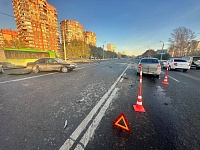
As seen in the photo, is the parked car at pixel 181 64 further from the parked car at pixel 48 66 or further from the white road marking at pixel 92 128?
the white road marking at pixel 92 128

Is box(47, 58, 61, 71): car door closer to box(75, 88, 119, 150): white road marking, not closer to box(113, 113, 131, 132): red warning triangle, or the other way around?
box(75, 88, 119, 150): white road marking

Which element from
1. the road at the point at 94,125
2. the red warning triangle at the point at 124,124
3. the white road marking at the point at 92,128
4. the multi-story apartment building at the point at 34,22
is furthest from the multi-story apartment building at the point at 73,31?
the red warning triangle at the point at 124,124

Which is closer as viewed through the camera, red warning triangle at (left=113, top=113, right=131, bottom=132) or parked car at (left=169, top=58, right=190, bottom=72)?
red warning triangle at (left=113, top=113, right=131, bottom=132)

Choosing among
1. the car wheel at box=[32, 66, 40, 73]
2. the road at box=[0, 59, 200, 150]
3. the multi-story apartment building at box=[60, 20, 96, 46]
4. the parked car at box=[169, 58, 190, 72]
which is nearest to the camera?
the road at box=[0, 59, 200, 150]

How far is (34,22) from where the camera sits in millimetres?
70125

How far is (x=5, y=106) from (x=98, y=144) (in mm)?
3479

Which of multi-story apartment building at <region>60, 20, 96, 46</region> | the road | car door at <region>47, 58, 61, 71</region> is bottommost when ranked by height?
the road

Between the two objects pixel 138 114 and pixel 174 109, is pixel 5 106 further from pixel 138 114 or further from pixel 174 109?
pixel 174 109

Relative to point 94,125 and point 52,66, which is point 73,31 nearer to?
point 52,66

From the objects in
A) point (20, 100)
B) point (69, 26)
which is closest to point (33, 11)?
point (69, 26)

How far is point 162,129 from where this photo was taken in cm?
244

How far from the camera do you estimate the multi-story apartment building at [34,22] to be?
2645 inches

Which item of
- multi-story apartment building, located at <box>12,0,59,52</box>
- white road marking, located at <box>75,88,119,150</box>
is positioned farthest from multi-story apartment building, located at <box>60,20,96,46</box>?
white road marking, located at <box>75,88,119,150</box>

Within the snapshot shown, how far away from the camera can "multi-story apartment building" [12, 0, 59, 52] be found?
67188 millimetres
